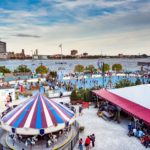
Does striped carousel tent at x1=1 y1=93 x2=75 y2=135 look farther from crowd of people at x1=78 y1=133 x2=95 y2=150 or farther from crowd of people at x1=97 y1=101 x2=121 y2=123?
crowd of people at x1=97 y1=101 x2=121 y2=123

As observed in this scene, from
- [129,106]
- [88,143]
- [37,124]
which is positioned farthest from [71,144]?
[129,106]

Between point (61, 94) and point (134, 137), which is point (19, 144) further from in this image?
point (61, 94)

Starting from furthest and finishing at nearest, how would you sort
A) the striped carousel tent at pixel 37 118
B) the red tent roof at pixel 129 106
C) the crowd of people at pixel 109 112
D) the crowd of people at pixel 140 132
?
the crowd of people at pixel 109 112 → the red tent roof at pixel 129 106 → the crowd of people at pixel 140 132 → the striped carousel tent at pixel 37 118

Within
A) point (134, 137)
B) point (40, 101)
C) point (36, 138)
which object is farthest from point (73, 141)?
point (134, 137)

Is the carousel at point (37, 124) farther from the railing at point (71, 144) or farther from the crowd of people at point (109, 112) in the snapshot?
the crowd of people at point (109, 112)

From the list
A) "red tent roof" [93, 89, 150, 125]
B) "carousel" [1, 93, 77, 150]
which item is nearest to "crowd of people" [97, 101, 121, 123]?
"red tent roof" [93, 89, 150, 125]

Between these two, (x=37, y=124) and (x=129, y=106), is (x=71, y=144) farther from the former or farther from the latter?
(x=129, y=106)

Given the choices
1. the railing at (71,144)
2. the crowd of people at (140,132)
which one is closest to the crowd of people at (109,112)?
the crowd of people at (140,132)
